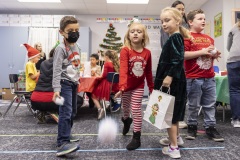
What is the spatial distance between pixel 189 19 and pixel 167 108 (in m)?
1.01

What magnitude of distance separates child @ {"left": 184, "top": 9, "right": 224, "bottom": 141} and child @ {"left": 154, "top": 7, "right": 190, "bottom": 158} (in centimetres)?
42

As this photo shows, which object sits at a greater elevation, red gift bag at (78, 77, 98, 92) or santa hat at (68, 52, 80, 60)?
santa hat at (68, 52, 80, 60)

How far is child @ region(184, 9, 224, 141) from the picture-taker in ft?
6.74

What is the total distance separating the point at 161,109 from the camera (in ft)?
5.08

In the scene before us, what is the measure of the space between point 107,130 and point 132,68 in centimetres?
91

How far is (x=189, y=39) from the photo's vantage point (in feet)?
6.65

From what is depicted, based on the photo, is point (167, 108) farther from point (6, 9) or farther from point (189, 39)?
point (6, 9)

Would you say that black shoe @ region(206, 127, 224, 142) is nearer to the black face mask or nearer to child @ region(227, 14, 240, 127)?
child @ region(227, 14, 240, 127)

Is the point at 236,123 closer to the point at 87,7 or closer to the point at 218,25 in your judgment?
the point at 218,25

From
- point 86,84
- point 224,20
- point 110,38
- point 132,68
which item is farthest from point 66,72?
point 110,38

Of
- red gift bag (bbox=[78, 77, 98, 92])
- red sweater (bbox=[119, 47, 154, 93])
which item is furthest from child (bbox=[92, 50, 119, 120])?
red sweater (bbox=[119, 47, 154, 93])

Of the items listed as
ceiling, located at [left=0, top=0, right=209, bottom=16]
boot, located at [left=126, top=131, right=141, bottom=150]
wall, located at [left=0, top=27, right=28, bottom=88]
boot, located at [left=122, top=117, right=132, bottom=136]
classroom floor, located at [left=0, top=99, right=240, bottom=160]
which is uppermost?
ceiling, located at [left=0, top=0, right=209, bottom=16]

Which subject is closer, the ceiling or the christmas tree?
the ceiling

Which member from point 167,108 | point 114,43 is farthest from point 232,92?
point 114,43
